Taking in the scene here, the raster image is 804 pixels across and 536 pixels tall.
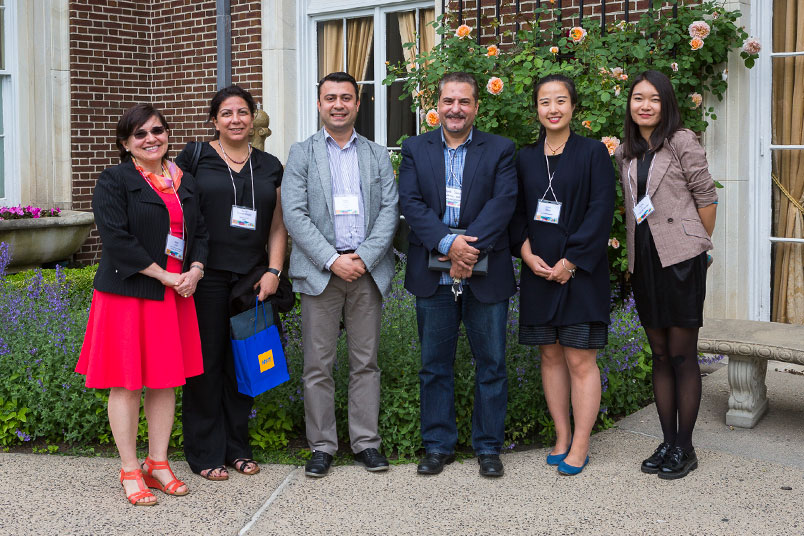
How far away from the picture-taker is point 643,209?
13.8 feet

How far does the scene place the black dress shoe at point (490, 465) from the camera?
4.31 metres

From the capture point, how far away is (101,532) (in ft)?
12.2

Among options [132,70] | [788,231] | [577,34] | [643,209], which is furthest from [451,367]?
[132,70]

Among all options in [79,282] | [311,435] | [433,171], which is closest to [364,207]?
[433,171]

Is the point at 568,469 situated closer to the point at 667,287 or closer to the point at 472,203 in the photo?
the point at 667,287

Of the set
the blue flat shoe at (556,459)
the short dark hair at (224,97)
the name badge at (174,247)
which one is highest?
the short dark hair at (224,97)

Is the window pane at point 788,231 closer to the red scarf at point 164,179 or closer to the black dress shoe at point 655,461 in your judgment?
the black dress shoe at point 655,461

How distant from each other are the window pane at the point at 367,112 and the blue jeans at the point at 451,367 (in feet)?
16.6

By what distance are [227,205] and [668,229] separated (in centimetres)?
198

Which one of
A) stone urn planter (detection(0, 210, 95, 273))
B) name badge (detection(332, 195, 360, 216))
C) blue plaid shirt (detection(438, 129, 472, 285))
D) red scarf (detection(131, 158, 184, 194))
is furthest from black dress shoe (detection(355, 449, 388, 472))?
stone urn planter (detection(0, 210, 95, 273))

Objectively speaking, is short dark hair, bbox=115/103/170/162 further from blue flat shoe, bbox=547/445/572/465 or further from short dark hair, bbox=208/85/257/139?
blue flat shoe, bbox=547/445/572/465

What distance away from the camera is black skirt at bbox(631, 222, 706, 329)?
4184 mm

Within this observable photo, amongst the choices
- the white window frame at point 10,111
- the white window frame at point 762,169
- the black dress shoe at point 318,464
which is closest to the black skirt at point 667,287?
the black dress shoe at point 318,464

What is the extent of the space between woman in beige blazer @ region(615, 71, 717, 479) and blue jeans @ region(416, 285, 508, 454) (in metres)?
0.69
